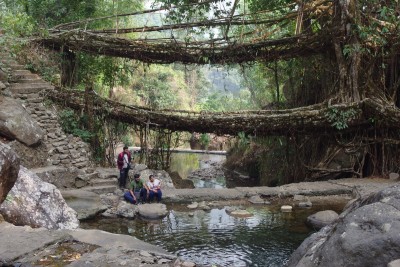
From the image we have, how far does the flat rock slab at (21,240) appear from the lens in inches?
146

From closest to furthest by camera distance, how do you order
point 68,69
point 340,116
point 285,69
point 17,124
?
point 17,124 < point 340,116 < point 68,69 < point 285,69

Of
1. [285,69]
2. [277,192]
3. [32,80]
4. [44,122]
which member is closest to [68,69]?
[32,80]

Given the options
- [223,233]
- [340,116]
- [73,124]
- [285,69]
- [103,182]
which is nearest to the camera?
[223,233]

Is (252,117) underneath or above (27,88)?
underneath

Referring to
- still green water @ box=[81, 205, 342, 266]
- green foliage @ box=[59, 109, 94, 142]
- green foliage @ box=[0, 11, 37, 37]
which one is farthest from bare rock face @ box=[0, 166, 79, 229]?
green foliage @ box=[0, 11, 37, 37]

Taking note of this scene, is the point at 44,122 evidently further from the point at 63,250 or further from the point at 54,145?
the point at 63,250

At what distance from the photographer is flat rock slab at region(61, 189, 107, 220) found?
8283 millimetres

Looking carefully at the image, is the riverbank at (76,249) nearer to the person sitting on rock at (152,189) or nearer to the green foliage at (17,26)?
the person sitting on rock at (152,189)

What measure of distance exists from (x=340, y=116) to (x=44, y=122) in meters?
7.92

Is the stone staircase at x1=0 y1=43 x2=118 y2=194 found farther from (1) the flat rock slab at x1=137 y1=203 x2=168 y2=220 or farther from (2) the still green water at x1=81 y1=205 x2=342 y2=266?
(2) the still green water at x1=81 y1=205 x2=342 y2=266

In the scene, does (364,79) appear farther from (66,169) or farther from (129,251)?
(129,251)

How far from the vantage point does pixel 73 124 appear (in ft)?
38.0

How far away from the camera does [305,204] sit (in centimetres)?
967

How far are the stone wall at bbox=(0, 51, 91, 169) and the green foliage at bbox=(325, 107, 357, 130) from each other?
6685 mm
